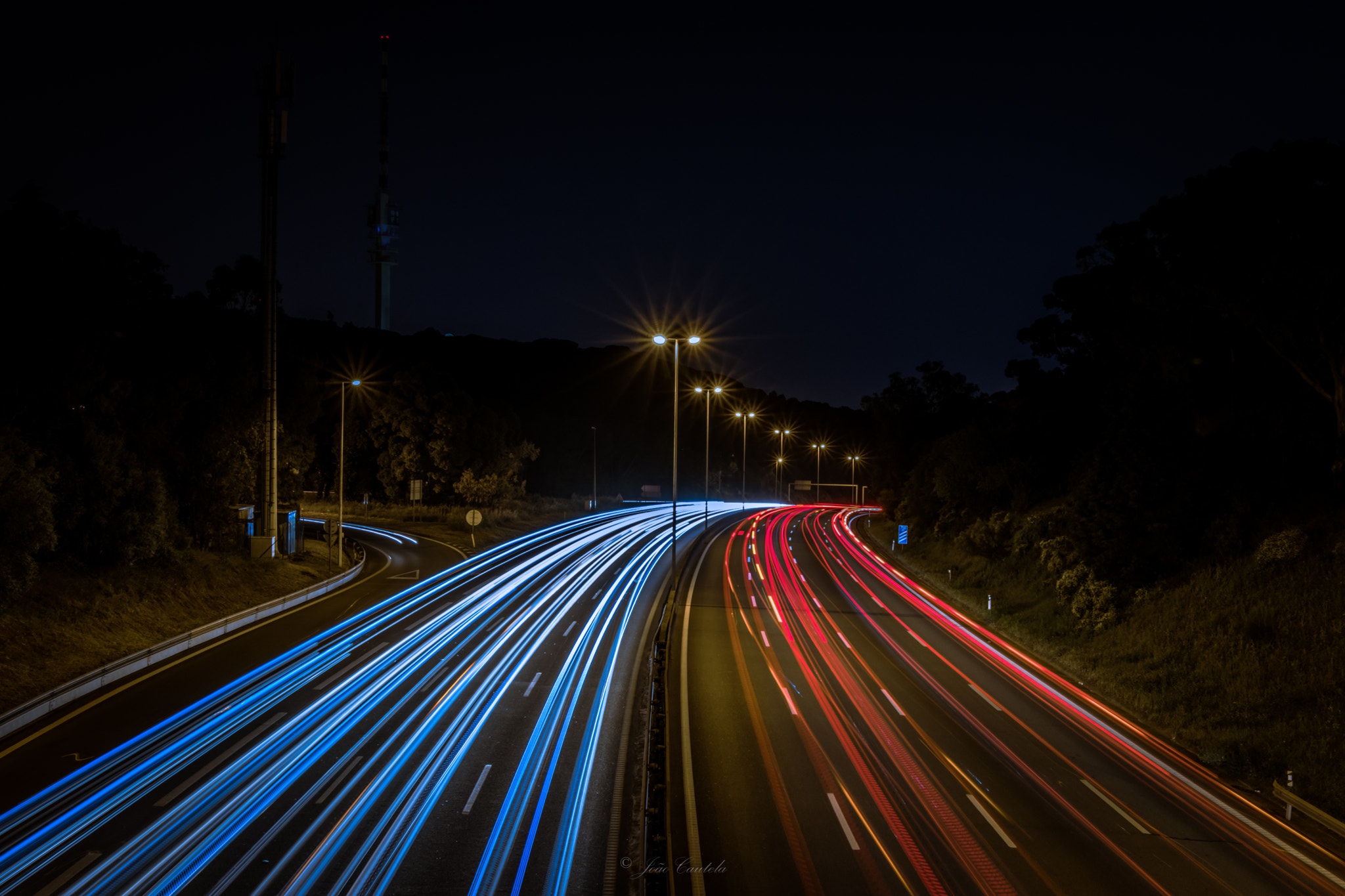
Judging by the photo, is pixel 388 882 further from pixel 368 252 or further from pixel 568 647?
pixel 368 252

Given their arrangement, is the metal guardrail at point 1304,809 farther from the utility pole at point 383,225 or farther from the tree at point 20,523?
the utility pole at point 383,225

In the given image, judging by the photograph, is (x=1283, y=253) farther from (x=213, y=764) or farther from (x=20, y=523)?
(x=20, y=523)

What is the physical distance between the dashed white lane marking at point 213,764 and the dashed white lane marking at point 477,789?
4.09m

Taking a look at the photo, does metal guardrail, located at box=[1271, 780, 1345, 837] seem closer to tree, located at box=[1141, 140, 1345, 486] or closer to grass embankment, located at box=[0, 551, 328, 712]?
tree, located at box=[1141, 140, 1345, 486]

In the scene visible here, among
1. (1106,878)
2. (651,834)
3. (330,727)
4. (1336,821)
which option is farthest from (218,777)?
(1336,821)

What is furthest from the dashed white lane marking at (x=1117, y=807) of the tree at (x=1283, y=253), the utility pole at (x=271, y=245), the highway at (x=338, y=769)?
the utility pole at (x=271, y=245)

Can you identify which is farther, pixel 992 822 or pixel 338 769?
pixel 338 769

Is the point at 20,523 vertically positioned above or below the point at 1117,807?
above

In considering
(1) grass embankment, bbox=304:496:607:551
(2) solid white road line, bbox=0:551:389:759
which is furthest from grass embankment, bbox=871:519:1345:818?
(1) grass embankment, bbox=304:496:607:551

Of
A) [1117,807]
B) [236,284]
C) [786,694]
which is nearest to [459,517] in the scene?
[236,284]

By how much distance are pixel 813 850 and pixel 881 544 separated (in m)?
40.0

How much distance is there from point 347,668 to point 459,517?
35624 millimetres

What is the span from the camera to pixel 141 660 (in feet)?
59.0

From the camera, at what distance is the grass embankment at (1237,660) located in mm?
13203
